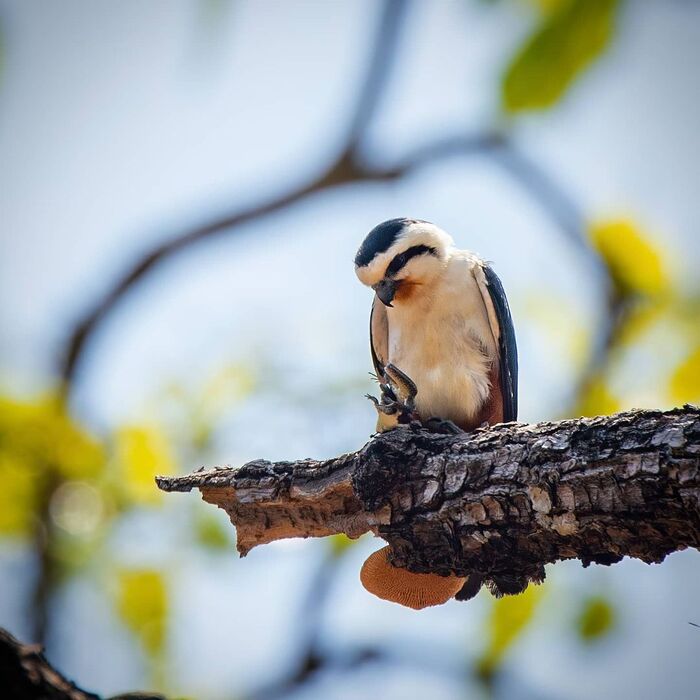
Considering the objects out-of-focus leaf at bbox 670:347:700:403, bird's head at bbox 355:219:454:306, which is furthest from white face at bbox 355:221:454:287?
out-of-focus leaf at bbox 670:347:700:403

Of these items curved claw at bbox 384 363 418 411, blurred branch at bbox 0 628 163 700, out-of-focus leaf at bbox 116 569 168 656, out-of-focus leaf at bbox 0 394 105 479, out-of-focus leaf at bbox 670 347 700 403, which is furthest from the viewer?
out-of-focus leaf at bbox 116 569 168 656

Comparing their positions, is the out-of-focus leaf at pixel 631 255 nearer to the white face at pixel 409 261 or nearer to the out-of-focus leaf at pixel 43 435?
Result: the white face at pixel 409 261

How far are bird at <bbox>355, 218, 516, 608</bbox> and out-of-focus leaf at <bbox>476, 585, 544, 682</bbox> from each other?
2.47 metres

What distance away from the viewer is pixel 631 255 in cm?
734

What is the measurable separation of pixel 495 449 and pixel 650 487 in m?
0.83

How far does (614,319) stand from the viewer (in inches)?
302

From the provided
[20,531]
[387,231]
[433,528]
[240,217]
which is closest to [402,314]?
[387,231]

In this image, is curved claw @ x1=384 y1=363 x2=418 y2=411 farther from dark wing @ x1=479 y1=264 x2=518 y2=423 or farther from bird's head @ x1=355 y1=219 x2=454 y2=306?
dark wing @ x1=479 y1=264 x2=518 y2=423

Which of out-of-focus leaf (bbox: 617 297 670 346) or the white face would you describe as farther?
out-of-focus leaf (bbox: 617 297 670 346)

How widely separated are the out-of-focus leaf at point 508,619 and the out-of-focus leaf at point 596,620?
52 centimetres

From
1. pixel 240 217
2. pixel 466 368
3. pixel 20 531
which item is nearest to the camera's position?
pixel 466 368

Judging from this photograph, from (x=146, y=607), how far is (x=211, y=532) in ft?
3.10

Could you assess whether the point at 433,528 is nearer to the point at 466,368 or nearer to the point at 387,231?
the point at 466,368

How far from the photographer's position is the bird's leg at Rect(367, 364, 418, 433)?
5414mm
